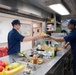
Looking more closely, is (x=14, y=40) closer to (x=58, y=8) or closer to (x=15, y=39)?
(x=15, y=39)

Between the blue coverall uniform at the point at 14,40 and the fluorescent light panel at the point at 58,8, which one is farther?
the fluorescent light panel at the point at 58,8

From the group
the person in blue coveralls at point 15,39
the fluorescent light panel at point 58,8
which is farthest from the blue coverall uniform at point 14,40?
the fluorescent light panel at point 58,8

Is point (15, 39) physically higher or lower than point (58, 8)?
lower

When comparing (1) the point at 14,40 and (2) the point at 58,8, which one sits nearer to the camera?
(1) the point at 14,40

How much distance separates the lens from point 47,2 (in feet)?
9.20

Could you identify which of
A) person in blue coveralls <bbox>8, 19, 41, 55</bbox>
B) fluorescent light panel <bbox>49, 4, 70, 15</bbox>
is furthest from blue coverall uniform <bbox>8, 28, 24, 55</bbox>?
fluorescent light panel <bbox>49, 4, 70, 15</bbox>

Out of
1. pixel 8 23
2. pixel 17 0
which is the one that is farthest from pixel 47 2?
pixel 8 23

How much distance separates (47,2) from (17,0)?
80 cm

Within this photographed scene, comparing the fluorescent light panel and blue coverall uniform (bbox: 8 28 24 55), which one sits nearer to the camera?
blue coverall uniform (bbox: 8 28 24 55)

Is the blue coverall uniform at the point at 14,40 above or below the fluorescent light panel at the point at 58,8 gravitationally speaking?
below

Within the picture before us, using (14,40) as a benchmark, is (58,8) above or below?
above

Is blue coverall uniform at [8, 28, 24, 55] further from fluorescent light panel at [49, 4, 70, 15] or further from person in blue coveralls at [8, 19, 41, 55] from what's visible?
fluorescent light panel at [49, 4, 70, 15]

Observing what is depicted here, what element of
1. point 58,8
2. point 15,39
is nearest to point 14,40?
point 15,39

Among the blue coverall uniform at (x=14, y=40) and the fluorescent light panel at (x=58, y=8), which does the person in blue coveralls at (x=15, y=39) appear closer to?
the blue coverall uniform at (x=14, y=40)
